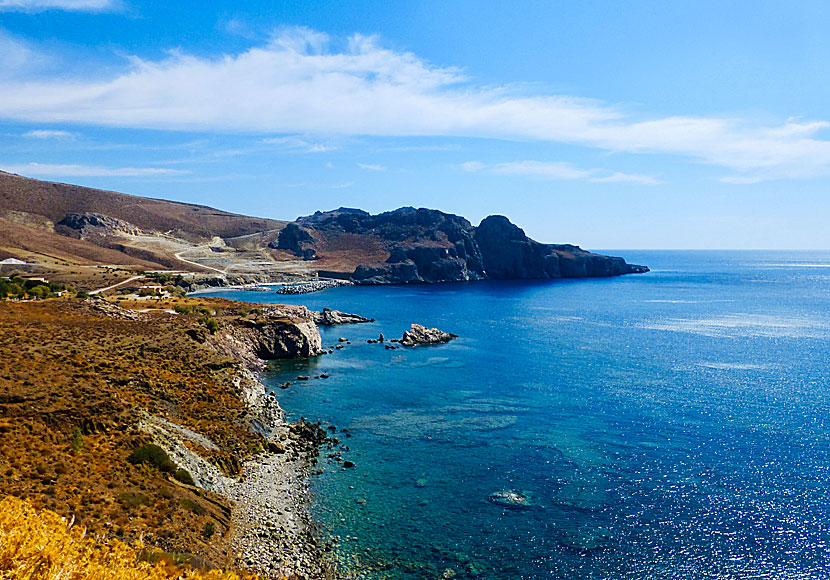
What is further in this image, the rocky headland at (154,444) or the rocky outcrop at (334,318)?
the rocky outcrop at (334,318)

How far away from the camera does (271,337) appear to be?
84.2 m

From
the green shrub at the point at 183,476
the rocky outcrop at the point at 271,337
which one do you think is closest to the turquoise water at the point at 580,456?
the rocky outcrop at the point at 271,337

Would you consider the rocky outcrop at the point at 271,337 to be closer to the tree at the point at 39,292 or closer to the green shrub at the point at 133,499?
the tree at the point at 39,292

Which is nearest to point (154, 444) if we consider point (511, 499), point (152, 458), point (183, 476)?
point (152, 458)

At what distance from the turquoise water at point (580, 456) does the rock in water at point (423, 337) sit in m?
4.29

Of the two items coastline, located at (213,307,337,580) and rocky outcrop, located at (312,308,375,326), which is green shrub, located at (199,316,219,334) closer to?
coastline, located at (213,307,337,580)

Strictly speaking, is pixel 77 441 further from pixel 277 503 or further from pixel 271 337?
pixel 271 337

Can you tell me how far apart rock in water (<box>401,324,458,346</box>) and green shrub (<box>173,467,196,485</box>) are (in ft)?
220

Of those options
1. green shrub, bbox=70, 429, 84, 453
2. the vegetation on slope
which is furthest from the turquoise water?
green shrub, bbox=70, 429, 84, 453

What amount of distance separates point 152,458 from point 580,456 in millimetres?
34107

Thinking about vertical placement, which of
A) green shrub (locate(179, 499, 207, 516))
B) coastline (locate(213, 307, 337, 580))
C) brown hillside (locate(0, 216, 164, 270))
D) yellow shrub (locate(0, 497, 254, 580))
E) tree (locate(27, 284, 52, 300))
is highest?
brown hillside (locate(0, 216, 164, 270))

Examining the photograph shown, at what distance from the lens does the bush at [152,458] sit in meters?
31.7

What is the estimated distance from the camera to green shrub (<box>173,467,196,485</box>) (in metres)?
32.3

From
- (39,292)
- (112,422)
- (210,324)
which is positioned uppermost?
(39,292)
